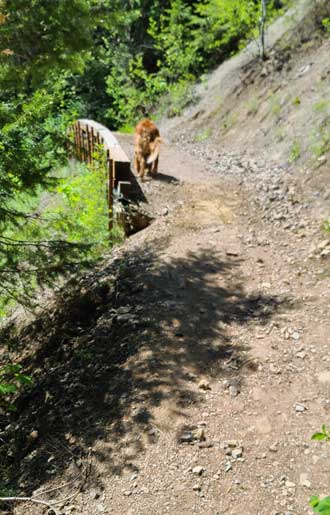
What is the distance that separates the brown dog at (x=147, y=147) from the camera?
8.79 meters

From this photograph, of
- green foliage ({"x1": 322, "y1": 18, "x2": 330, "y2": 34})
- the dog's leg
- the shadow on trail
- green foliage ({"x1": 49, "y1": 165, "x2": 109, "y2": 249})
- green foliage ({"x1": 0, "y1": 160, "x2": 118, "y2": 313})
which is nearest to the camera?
the shadow on trail

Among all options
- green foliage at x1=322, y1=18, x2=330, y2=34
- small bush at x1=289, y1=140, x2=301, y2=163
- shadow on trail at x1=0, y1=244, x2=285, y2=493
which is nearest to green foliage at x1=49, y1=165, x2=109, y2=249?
shadow on trail at x1=0, y1=244, x2=285, y2=493

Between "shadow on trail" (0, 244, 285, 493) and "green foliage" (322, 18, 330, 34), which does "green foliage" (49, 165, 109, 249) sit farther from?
"green foliage" (322, 18, 330, 34)

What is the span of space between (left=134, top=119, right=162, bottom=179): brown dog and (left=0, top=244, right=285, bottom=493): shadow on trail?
2875mm

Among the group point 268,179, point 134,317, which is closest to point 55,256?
point 134,317

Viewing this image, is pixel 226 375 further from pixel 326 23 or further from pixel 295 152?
pixel 326 23

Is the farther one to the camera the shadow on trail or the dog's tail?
the dog's tail

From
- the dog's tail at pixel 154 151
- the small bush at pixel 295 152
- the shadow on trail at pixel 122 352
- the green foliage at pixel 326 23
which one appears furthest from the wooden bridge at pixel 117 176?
the green foliage at pixel 326 23

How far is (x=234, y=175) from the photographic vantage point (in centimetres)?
895

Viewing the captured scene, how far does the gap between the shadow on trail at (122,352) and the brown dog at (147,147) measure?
113 inches

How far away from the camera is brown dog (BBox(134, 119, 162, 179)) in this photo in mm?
8789

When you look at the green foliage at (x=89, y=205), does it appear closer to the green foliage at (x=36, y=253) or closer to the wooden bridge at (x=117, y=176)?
the wooden bridge at (x=117, y=176)

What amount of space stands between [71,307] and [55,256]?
4.56ft

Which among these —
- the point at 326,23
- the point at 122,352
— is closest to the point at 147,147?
the point at 122,352
